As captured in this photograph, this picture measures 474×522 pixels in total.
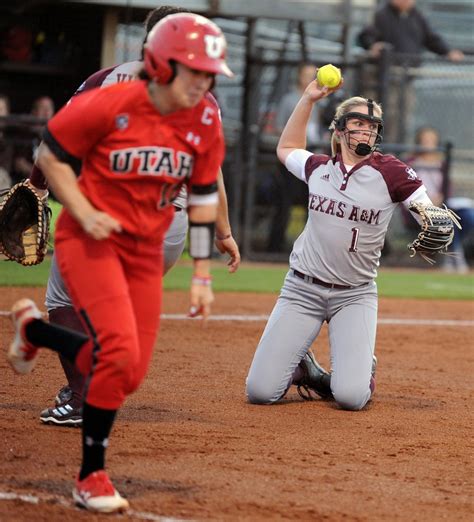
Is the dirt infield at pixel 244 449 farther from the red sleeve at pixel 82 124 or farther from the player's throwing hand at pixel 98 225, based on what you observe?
the red sleeve at pixel 82 124

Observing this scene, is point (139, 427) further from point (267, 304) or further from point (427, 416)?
point (267, 304)

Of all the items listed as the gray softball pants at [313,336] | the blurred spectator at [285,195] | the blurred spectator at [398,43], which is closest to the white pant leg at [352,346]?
the gray softball pants at [313,336]

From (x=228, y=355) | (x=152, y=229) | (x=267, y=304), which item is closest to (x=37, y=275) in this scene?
(x=267, y=304)

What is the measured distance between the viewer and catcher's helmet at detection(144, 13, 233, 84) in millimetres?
4102

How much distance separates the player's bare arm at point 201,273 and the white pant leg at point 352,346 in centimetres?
207

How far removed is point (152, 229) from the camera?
434 cm

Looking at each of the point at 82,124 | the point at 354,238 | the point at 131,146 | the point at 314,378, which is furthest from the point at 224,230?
the point at 314,378

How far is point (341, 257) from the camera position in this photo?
21.0 ft

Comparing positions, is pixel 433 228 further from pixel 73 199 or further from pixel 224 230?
pixel 73 199

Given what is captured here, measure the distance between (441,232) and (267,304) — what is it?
5.08 meters

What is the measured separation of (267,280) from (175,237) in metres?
7.22

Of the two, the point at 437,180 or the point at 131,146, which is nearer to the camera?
the point at 131,146

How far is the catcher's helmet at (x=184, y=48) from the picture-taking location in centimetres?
410

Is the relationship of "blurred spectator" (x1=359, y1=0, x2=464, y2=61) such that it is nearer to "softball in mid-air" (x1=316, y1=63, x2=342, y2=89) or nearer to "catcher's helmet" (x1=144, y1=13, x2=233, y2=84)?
"softball in mid-air" (x1=316, y1=63, x2=342, y2=89)
